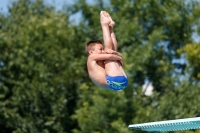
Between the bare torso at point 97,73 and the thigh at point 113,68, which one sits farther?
the bare torso at point 97,73

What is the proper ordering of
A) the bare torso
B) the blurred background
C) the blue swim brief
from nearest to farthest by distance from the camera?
the blue swim brief, the bare torso, the blurred background

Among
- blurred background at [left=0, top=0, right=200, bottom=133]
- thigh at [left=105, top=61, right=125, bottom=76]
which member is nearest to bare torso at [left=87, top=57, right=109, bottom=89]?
thigh at [left=105, top=61, right=125, bottom=76]

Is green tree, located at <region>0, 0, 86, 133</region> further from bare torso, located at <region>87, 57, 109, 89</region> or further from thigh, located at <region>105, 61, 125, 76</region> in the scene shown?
thigh, located at <region>105, 61, 125, 76</region>

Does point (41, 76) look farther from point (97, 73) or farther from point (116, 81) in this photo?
point (116, 81)

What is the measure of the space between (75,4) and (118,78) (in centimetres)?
1096

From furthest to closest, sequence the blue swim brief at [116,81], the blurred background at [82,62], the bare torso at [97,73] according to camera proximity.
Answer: the blurred background at [82,62] < the bare torso at [97,73] < the blue swim brief at [116,81]

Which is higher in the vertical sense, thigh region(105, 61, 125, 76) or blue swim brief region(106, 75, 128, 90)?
thigh region(105, 61, 125, 76)

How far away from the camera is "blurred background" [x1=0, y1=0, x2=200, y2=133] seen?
596 inches

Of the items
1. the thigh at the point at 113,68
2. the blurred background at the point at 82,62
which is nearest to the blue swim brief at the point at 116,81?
the thigh at the point at 113,68

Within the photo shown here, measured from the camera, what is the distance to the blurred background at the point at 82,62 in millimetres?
15141

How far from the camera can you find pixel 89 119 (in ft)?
46.1

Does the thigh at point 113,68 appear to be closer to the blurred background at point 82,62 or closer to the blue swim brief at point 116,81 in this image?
the blue swim brief at point 116,81

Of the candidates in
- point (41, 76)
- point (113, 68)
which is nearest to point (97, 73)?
point (113, 68)

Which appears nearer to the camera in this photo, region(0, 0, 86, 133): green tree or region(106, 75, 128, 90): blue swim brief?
region(106, 75, 128, 90): blue swim brief
